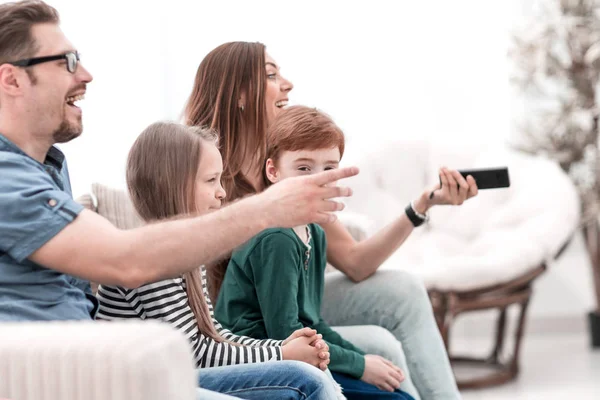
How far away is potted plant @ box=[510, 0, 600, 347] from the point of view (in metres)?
3.93

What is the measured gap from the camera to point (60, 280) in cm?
130

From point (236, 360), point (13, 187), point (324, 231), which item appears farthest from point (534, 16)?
point (13, 187)

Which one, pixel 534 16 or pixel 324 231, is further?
pixel 534 16

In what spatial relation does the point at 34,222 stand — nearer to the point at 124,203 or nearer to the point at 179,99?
the point at 124,203

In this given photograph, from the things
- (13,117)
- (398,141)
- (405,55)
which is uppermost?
(13,117)

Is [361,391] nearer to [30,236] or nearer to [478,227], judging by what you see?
[30,236]

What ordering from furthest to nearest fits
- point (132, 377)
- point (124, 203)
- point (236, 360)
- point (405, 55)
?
point (405, 55) → point (124, 203) → point (236, 360) → point (132, 377)

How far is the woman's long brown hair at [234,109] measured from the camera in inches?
73.0

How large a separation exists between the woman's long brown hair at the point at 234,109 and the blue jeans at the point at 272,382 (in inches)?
20.6

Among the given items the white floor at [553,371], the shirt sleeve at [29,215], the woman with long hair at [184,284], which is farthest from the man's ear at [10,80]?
the white floor at [553,371]

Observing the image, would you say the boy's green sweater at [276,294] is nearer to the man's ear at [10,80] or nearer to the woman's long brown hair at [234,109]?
the woman's long brown hair at [234,109]

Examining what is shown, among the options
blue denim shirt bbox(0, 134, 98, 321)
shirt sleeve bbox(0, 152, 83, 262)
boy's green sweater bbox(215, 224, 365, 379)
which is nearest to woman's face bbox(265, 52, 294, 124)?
boy's green sweater bbox(215, 224, 365, 379)

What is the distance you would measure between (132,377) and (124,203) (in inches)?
39.2

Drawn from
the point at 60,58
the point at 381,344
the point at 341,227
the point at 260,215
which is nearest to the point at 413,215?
the point at 341,227
